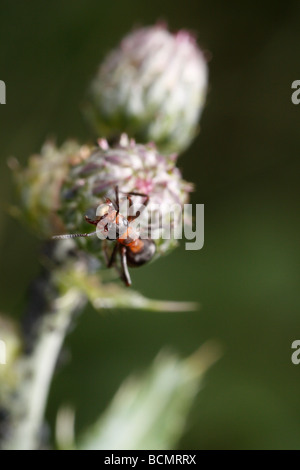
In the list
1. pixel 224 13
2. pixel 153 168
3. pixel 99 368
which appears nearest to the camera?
pixel 153 168

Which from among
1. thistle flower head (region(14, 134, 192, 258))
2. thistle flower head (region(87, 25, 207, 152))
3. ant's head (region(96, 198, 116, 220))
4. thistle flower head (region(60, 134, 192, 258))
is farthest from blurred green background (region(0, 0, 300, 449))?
ant's head (region(96, 198, 116, 220))

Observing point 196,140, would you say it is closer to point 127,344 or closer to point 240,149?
point 240,149

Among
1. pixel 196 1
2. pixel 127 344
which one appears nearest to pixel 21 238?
pixel 127 344

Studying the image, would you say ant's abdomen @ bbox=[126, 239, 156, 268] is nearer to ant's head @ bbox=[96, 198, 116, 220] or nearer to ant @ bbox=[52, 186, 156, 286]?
ant @ bbox=[52, 186, 156, 286]

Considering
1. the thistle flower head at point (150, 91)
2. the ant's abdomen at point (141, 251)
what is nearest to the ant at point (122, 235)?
the ant's abdomen at point (141, 251)

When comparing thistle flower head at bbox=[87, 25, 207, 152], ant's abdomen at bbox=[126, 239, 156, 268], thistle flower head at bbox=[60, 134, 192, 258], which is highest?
thistle flower head at bbox=[87, 25, 207, 152]

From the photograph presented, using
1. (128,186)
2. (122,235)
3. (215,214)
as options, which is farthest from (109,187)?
(215,214)
